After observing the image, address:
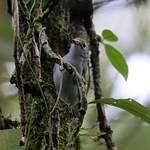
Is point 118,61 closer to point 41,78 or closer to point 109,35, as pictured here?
point 109,35

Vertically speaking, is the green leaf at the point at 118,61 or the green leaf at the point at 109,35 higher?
the green leaf at the point at 109,35

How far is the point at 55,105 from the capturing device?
3.15ft

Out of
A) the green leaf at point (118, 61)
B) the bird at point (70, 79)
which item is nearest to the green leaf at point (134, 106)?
the bird at point (70, 79)

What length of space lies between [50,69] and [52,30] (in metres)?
0.13

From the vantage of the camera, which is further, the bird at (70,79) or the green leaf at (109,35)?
the green leaf at (109,35)

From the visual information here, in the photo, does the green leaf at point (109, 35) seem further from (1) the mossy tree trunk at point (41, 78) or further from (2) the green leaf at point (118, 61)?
(1) the mossy tree trunk at point (41, 78)

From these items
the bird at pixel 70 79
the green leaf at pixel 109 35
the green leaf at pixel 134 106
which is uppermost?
the green leaf at pixel 109 35

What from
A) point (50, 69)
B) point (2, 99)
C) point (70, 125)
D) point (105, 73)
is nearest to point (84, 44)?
point (50, 69)

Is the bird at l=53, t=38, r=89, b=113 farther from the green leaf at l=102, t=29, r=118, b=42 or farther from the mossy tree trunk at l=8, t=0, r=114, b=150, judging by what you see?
the green leaf at l=102, t=29, r=118, b=42

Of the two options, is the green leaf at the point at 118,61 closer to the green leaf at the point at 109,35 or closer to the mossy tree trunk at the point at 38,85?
the green leaf at the point at 109,35

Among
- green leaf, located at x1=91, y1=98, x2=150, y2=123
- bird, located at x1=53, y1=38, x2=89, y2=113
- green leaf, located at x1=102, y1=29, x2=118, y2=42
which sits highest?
green leaf, located at x1=102, y1=29, x2=118, y2=42

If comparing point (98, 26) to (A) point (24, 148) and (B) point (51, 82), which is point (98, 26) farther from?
(A) point (24, 148)

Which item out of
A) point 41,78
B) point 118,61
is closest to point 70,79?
point 41,78

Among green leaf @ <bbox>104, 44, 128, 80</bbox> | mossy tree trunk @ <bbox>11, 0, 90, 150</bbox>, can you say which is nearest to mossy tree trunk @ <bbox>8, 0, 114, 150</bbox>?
mossy tree trunk @ <bbox>11, 0, 90, 150</bbox>
